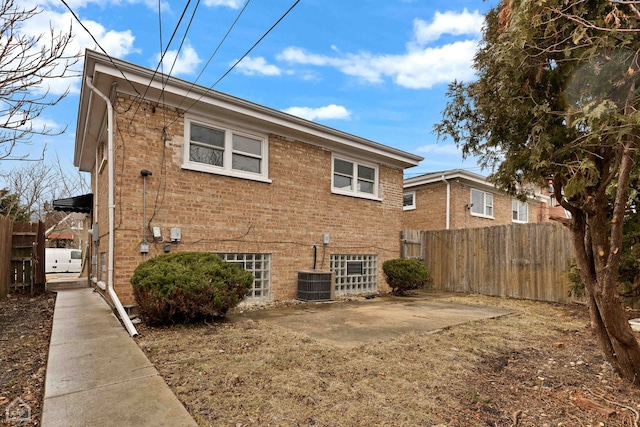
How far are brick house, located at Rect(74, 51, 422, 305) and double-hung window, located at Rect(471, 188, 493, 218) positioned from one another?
6787 mm

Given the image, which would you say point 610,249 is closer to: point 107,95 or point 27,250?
point 107,95

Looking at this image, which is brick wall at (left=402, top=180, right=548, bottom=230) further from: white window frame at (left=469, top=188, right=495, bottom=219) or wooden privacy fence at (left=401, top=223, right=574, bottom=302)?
wooden privacy fence at (left=401, top=223, right=574, bottom=302)

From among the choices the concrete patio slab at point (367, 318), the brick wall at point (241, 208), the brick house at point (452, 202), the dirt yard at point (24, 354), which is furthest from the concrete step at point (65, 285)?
the brick house at point (452, 202)

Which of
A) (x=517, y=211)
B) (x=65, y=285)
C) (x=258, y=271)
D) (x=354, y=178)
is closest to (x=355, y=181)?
(x=354, y=178)

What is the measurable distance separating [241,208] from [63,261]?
59.5 ft

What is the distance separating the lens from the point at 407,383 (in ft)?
11.8

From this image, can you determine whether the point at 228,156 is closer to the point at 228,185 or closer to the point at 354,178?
the point at 228,185

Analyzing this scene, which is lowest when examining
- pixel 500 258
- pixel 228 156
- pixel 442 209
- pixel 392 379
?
pixel 392 379

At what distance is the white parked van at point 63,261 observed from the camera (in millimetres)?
20688

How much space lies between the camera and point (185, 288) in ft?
18.2

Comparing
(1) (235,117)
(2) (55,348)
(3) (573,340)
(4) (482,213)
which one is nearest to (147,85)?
(1) (235,117)

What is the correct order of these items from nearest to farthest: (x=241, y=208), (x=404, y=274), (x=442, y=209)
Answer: (x=241, y=208) < (x=404, y=274) < (x=442, y=209)

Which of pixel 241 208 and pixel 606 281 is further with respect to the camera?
pixel 241 208

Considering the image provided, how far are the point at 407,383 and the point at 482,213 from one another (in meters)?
15.7
